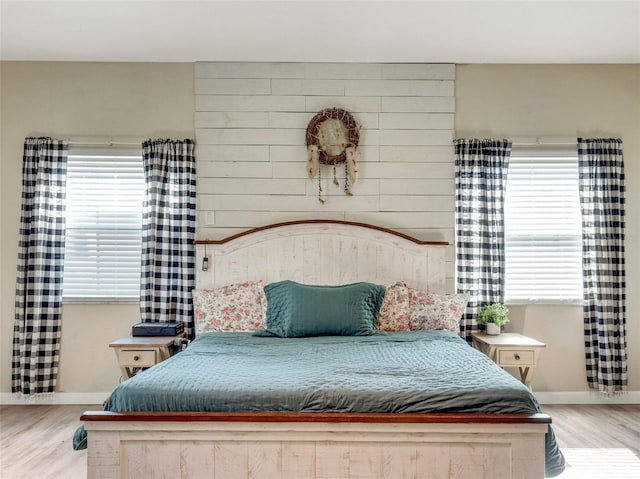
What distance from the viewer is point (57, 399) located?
3.90 meters

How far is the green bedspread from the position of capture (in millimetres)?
2084

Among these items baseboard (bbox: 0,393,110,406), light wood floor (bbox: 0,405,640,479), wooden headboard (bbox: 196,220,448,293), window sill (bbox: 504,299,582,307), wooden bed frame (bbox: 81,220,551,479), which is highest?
wooden headboard (bbox: 196,220,448,293)

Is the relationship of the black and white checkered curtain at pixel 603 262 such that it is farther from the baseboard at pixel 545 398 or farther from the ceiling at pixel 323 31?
the ceiling at pixel 323 31

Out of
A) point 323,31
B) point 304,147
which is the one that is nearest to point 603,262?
point 304,147

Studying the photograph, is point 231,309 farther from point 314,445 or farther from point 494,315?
point 494,315

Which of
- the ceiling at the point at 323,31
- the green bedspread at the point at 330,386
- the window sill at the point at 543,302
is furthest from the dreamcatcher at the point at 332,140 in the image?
the green bedspread at the point at 330,386

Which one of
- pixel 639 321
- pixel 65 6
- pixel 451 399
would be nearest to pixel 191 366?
pixel 451 399

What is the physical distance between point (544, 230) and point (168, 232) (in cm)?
301

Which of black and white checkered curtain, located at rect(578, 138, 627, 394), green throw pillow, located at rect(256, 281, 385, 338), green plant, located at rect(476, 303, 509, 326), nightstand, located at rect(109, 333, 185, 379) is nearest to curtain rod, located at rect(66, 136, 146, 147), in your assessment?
nightstand, located at rect(109, 333, 185, 379)

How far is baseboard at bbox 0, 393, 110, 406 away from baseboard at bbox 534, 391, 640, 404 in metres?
3.50

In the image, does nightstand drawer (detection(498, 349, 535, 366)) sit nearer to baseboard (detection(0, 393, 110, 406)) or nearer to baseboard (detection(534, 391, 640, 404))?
baseboard (detection(534, 391, 640, 404))

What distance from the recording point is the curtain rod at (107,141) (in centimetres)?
397

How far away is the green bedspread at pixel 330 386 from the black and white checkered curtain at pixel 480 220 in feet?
4.30

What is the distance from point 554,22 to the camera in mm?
3301
